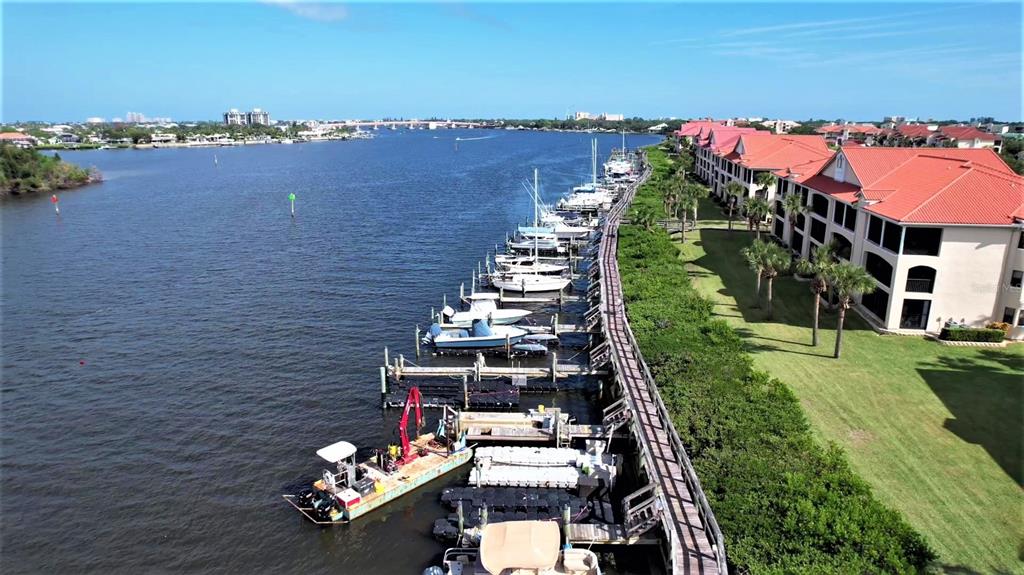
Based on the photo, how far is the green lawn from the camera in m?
24.6

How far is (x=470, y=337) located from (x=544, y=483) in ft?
68.1

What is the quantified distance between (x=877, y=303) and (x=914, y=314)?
109 inches

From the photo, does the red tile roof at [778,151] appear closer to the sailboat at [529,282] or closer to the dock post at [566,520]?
the sailboat at [529,282]

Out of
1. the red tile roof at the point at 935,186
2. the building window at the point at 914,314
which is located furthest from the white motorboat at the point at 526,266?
the building window at the point at 914,314

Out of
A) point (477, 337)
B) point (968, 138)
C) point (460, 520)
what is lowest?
point (460, 520)

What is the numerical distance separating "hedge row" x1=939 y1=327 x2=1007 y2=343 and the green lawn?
3.44ft

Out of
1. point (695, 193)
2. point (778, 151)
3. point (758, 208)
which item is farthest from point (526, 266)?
point (778, 151)

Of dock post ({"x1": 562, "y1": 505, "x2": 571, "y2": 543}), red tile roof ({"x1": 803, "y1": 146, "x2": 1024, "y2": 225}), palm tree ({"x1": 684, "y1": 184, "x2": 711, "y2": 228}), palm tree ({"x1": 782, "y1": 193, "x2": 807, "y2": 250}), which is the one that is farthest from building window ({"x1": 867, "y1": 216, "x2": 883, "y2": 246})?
dock post ({"x1": 562, "y1": 505, "x2": 571, "y2": 543})

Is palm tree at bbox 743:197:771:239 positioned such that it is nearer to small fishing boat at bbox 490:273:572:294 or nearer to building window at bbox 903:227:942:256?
small fishing boat at bbox 490:273:572:294

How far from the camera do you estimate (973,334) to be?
41469mm

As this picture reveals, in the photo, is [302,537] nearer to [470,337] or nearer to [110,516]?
[110,516]

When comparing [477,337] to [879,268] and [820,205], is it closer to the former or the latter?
[879,268]

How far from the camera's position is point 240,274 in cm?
7462

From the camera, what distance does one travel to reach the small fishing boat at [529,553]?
23.7m
